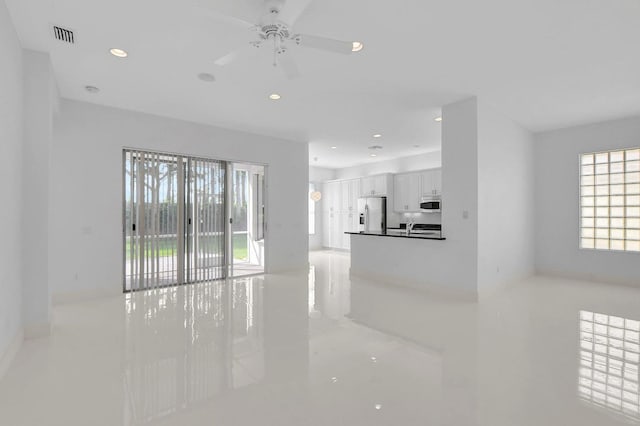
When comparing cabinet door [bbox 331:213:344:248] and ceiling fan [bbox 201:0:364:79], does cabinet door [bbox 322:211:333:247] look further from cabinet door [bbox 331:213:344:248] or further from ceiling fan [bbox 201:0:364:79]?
ceiling fan [bbox 201:0:364:79]

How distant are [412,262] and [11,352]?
16.6 feet

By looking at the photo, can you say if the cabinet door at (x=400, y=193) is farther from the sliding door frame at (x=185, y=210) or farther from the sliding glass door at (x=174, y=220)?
the sliding glass door at (x=174, y=220)

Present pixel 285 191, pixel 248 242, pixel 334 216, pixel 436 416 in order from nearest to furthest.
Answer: pixel 436 416 → pixel 285 191 → pixel 248 242 → pixel 334 216

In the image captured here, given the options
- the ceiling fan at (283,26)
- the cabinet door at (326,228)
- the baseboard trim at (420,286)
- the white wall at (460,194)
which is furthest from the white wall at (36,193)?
the cabinet door at (326,228)

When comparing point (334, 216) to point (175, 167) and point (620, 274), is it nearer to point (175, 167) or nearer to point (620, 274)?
point (175, 167)

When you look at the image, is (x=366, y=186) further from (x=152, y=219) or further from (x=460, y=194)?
(x=152, y=219)

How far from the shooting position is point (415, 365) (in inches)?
109

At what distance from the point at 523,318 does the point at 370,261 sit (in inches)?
112

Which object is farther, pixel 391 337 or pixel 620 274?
pixel 620 274

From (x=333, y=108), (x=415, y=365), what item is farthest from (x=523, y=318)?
(x=333, y=108)

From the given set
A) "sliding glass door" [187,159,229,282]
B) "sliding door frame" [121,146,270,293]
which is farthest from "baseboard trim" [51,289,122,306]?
"sliding glass door" [187,159,229,282]

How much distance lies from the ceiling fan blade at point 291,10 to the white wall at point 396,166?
6.86 m

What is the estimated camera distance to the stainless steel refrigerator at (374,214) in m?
9.67

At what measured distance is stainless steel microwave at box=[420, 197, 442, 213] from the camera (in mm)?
8109
